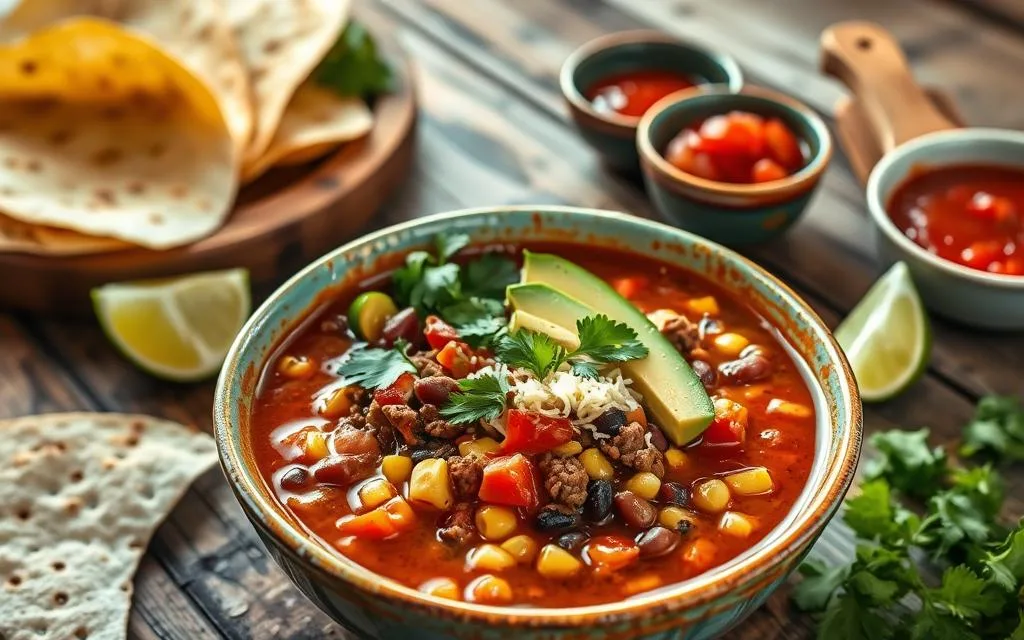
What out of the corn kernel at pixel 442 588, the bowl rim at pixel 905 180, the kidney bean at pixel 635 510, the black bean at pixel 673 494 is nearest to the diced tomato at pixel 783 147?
the bowl rim at pixel 905 180

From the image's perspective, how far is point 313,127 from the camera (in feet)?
15.4

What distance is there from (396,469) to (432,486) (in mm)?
135

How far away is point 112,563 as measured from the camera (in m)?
3.19

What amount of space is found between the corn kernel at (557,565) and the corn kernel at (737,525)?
1.16 ft

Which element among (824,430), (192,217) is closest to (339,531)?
(824,430)

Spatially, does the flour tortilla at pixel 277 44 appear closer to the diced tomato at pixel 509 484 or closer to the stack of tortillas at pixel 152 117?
the stack of tortillas at pixel 152 117

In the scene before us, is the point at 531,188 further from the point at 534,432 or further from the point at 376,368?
the point at 534,432

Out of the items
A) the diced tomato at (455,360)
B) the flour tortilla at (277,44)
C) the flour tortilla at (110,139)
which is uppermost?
the diced tomato at (455,360)

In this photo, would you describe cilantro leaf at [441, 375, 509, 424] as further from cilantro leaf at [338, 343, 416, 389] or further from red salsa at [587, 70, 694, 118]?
red salsa at [587, 70, 694, 118]

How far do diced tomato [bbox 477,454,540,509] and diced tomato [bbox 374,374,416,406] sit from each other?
330 millimetres

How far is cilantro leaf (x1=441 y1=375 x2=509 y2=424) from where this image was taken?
276 cm

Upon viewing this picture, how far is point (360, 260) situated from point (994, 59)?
3.90 m

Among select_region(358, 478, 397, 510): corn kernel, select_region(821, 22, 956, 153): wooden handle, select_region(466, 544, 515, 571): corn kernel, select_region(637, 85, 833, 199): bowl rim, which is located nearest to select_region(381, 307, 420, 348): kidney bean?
select_region(358, 478, 397, 510): corn kernel

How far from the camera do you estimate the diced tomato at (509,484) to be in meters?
2.65
